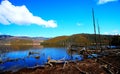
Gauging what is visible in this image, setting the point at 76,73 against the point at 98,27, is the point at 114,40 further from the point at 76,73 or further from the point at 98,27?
the point at 76,73

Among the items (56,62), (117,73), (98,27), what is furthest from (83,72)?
(98,27)

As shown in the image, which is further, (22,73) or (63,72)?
(22,73)

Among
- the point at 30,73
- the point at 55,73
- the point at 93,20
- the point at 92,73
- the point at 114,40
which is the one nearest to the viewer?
the point at 92,73

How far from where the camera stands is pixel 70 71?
24609mm

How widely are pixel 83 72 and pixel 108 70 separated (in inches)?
129

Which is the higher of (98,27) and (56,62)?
(98,27)

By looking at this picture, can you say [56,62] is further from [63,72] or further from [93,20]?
[93,20]

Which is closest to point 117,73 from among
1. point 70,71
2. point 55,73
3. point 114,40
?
point 70,71

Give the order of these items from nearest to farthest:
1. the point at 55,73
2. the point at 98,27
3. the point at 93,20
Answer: the point at 55,73
the point at 93,20
the point at 98,27

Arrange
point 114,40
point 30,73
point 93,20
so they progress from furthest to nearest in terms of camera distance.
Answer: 1. point 114,40
2. point 93,20
3. point 30,73

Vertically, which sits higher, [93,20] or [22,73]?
[93,20]

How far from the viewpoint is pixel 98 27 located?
5753 cm

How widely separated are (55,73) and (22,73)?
574 centimetres

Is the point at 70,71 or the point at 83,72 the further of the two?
the point at 70,71
